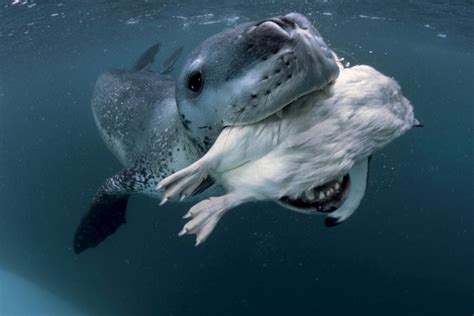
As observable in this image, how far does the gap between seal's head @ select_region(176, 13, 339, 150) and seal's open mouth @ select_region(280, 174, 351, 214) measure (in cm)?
50

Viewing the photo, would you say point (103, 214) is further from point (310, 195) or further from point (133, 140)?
point (310, 195)

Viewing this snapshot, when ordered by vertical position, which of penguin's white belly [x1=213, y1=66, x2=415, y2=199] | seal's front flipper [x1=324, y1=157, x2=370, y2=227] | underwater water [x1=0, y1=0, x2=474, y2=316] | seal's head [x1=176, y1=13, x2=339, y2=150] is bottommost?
underwater water [x1=0, y1=0, x2=474, y2=316]

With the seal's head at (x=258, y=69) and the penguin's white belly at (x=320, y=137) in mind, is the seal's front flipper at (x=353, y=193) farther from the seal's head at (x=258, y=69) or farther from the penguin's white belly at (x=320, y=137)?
the seal's head at (x=258, y=69)

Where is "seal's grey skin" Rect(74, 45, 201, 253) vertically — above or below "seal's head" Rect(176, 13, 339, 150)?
below

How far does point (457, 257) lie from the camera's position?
46.1ft

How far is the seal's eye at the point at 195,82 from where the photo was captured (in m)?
2.88

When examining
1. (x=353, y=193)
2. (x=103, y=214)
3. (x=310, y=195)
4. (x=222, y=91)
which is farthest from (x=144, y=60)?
(x=310, y=195)

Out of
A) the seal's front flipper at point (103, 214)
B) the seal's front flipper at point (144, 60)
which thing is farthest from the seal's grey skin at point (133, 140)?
the seal's front flipper at point (144, 60)

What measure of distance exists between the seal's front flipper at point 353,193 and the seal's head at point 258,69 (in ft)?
2.30

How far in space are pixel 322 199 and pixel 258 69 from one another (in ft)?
2.66

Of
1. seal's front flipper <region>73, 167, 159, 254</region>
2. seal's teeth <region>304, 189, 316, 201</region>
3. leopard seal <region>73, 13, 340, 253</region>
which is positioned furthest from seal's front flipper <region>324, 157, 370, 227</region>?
seal's front flipper <region>73, 167, 159, 254</region>

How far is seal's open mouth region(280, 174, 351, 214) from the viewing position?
93.0 inches

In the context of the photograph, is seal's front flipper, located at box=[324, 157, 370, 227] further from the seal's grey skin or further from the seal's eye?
the seal's grey skin

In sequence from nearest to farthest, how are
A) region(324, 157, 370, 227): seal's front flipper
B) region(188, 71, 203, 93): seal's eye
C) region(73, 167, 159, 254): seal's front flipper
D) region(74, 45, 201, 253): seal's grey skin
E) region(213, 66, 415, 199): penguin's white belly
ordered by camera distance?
region(213, 66, 415, 199): penguin's white belly
region(324, 157, 370, 227): seal's front flipper
region(188, 71, 203, 93): seal's eye
region(74, 45, 201, 253): seal's grey skin
region(73, 167, 159, 254): seal's front flipper
